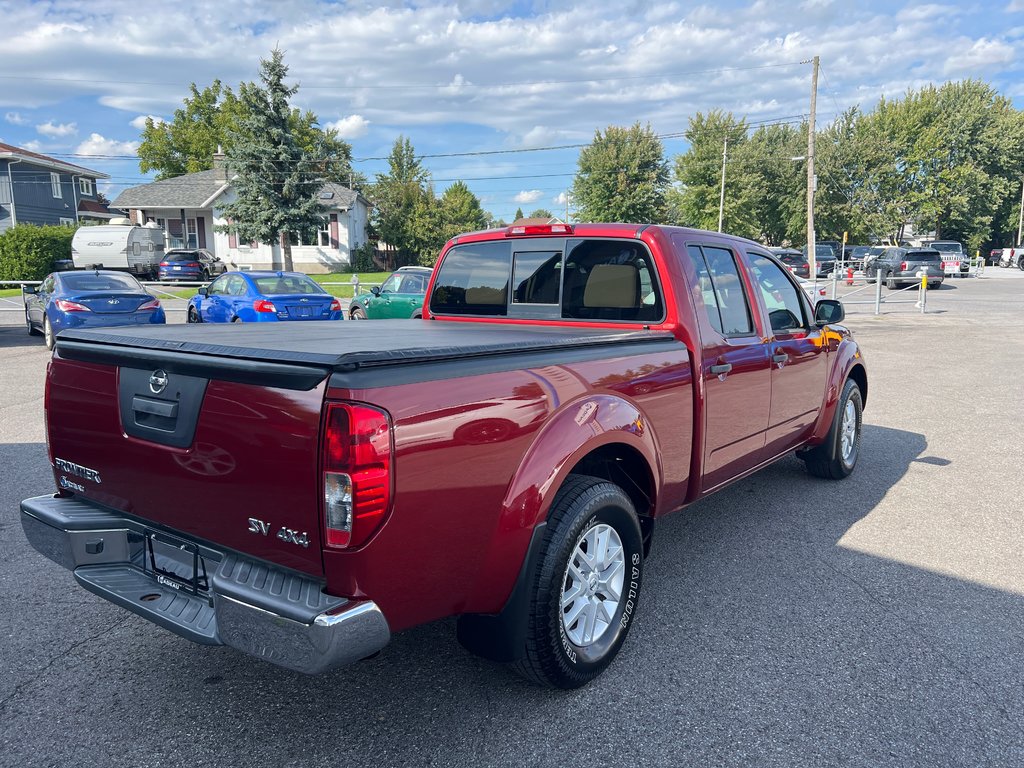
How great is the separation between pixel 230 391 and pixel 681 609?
8.25ft

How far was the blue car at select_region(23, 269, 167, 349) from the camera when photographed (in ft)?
39.8

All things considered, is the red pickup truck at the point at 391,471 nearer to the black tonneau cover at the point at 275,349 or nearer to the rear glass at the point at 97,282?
the black tonneau cover at the point at 275,349

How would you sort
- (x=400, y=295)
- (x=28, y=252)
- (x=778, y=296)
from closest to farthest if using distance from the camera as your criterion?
(x=778, y=296) → (x=400, y=295) → (x=28, y=252)

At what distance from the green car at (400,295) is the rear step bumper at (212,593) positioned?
1129 centimetres

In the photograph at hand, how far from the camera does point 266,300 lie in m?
13.2

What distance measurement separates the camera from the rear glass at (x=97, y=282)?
42.1ft

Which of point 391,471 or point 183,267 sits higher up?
point 183,267

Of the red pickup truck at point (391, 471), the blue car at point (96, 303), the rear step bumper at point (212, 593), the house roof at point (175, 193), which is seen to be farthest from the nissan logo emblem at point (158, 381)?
the house roof at point (175, 193)

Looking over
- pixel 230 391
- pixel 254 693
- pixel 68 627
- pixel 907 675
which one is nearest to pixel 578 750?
pixel 254 693

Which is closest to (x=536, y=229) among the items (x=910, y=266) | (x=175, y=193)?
(x=910, y=266)

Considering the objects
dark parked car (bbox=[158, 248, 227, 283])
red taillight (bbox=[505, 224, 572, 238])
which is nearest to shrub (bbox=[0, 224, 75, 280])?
dark parked car (bbox=[158, 248, 227, 283])

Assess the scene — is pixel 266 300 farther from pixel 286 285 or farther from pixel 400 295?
pixel 400 295

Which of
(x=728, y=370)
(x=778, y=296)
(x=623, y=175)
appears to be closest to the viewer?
(x=728, y=370)

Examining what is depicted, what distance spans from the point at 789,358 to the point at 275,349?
3.51m
